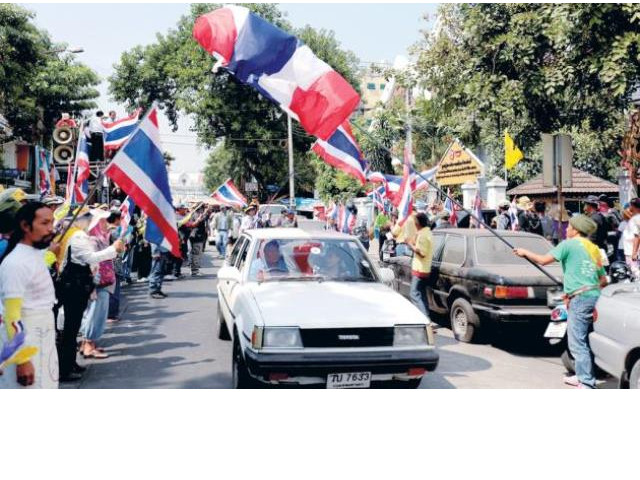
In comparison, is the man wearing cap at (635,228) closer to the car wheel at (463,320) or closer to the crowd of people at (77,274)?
the crowd of people at (77,274)

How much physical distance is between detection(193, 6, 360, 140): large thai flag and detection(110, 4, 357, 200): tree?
109 feet

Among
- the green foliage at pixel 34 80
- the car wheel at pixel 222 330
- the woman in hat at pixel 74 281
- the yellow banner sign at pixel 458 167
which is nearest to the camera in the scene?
the woman in hat at pixel 74 281

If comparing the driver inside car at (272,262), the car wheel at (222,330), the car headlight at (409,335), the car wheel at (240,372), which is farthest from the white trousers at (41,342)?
the car wheel at (222,330)

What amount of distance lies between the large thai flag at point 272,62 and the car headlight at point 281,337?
2454 millimetres

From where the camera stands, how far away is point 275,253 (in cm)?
659

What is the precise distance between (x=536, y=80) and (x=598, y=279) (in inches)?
197

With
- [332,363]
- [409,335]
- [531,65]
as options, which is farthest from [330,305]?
[531,65]

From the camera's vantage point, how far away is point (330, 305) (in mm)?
5551

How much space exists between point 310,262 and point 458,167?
11.0 metres

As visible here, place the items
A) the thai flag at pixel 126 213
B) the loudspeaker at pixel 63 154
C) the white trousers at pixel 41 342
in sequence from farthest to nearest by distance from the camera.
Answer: the loudspeaker at pixel 63 154 → the thai flag at pixel 126 213 → the white trousers at pixel 41 342

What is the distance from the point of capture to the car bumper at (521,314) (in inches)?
307

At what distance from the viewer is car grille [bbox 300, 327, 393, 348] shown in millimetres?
5160

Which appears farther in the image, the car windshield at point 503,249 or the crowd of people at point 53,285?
the car windshield at point 503,249

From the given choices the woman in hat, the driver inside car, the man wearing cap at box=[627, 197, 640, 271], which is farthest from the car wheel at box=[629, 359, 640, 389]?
the man wearing cap at box=[627, 197, 640, 271]
